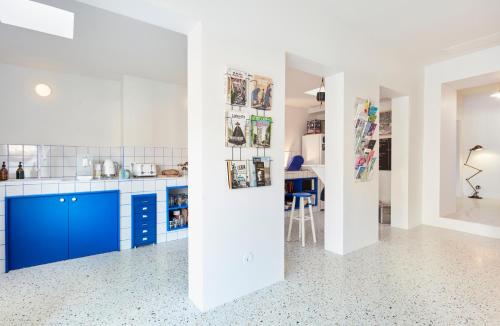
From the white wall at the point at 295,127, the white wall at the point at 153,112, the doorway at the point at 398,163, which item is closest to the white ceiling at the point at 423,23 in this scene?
the doorway at the point at 398,163

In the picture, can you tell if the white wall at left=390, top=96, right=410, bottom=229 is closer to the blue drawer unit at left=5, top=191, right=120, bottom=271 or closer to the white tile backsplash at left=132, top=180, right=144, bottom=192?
the white tile backsplash at left=132, top=180, right=144, bottom=192

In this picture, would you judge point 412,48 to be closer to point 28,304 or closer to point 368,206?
point 368,206

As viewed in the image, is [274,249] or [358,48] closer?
[274,249]

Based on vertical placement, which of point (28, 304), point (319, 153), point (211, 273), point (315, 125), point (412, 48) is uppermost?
point (412, 48)

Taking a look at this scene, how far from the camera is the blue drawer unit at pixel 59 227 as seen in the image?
272cm

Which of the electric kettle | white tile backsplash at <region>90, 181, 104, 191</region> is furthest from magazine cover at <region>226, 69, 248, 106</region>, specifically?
the electric kettle

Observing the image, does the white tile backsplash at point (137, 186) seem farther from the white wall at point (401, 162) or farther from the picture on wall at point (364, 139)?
the white wall at point (401, 162)

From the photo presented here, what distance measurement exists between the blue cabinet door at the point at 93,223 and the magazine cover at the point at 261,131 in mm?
2126

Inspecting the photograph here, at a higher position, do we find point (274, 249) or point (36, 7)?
point (36, 7)

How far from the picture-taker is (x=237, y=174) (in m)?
2.10

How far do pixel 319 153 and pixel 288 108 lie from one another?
1385mm

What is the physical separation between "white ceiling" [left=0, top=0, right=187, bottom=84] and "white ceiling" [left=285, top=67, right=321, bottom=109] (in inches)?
61.9

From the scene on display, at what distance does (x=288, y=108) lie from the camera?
6469 mm

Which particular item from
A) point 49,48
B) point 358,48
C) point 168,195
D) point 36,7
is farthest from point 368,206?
point 49,48
